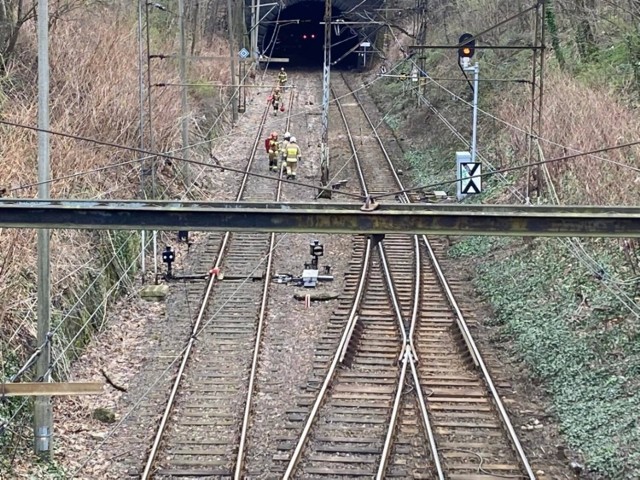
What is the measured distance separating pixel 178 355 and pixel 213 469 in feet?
10.7

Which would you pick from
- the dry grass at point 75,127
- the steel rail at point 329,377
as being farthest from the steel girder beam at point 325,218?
the dry grass at point 75,127

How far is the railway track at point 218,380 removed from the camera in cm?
918

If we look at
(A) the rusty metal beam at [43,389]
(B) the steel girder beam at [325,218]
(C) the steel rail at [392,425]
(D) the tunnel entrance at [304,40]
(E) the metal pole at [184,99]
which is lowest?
(C) the steel rail at [392,425]

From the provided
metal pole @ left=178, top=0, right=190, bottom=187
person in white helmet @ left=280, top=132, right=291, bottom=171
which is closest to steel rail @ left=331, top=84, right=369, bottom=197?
person in white helmet @ left=280, top=132, right=291, bottom=171

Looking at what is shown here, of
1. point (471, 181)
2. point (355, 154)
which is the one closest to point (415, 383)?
point (471, 181)

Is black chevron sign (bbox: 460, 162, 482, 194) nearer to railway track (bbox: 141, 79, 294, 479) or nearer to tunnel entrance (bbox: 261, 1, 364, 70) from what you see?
railway track (bbox: 141, 79, 294, 479)

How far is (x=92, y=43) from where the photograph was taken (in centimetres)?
2028

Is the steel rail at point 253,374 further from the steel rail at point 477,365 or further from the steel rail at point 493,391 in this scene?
the steel rail at point 493,391

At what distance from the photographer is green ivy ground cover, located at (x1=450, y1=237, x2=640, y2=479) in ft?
31.3

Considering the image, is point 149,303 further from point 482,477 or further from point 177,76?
point 177,76

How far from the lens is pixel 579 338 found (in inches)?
461

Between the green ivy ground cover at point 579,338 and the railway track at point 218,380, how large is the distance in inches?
155

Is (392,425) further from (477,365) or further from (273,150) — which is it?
(273,150)

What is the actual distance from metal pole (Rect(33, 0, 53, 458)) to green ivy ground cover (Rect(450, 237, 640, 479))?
6.02 meters
